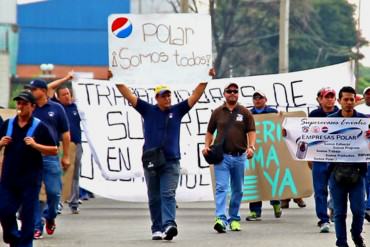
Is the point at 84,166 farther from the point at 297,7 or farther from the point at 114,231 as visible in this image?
the point at 297,7

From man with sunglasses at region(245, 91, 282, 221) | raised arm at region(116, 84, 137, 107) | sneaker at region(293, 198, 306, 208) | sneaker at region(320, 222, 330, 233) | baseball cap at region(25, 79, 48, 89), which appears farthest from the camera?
sneaker at region(293, 198, 306, 208)

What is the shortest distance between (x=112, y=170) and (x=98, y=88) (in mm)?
1374

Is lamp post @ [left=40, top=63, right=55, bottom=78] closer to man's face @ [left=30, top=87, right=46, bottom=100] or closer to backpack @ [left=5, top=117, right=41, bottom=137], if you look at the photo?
man's face @ [left=30, top=87, right=46, bottom=100]

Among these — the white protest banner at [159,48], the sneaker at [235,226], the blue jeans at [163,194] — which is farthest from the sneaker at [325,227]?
the white protest banner at [159,48]

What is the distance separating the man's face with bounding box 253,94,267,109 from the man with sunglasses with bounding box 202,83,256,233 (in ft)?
7.04

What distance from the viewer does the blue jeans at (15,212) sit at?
36.8 feet

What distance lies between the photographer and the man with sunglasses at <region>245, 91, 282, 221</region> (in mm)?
17219

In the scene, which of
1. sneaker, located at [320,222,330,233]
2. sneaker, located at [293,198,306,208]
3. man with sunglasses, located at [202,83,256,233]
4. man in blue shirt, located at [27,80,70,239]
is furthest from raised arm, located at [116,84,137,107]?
sneaker, located at [293,198,306,208]

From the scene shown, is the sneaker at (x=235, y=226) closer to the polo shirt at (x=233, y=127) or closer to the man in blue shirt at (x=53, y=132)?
the polo shirt at (x=233, y=127)

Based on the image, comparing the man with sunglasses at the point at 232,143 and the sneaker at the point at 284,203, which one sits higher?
the man with sunglasses at the point at 232,143

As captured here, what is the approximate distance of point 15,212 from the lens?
37.0 ft

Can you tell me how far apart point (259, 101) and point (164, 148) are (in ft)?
13.2

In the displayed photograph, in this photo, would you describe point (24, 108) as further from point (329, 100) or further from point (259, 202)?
point (259, 202)

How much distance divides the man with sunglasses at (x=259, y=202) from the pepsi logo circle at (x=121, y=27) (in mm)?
2987
